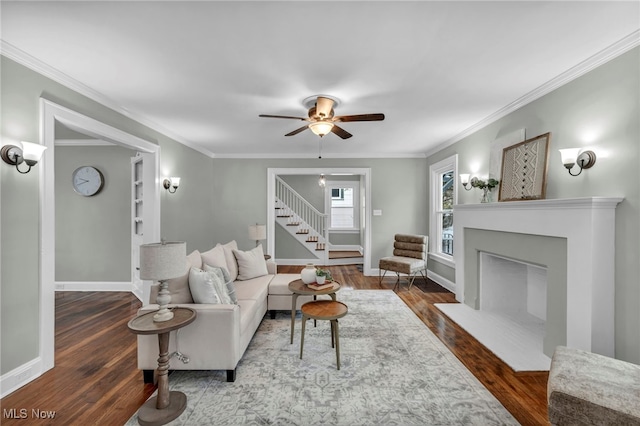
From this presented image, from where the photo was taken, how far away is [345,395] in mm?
2262

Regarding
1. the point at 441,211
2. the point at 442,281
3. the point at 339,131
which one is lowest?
the point at 442,281

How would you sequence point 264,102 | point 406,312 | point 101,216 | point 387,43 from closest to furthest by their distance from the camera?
point 387,43, point 264,102, point 406,312, point 101,216

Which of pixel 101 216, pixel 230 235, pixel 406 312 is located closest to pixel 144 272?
pixel 406 312

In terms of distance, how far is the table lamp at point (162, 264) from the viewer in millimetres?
2049

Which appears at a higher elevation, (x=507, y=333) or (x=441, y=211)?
(x=441, y=211)

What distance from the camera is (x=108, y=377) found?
2516 millimetres

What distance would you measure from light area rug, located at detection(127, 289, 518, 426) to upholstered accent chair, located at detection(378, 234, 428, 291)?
2.03m

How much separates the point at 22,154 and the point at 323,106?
2644mm

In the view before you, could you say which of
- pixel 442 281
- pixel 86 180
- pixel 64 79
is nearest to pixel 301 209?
pixel 442 281

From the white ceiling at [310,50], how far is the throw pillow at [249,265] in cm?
191

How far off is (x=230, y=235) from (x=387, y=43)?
531 centimetres

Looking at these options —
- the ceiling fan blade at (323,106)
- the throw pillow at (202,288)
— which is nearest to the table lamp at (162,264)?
the throw pillow at (202,288)

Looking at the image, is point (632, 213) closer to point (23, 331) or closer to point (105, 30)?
point (105, 30)

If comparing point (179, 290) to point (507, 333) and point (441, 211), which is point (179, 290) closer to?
point (507, 333)
